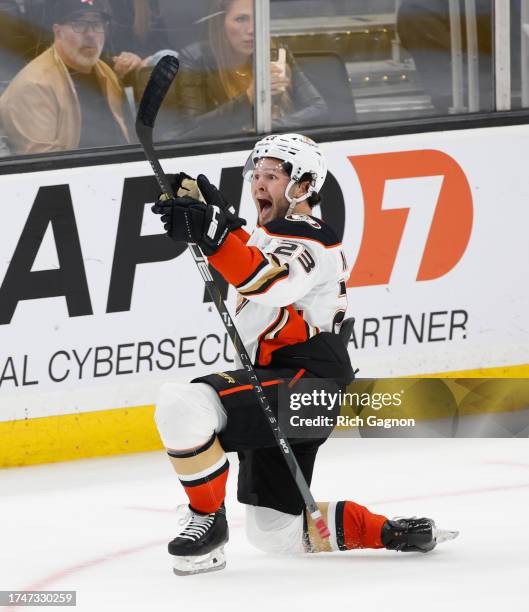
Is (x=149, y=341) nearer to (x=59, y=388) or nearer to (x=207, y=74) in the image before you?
(x=59, y=388)

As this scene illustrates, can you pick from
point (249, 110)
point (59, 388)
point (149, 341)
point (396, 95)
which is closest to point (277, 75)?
point (249, 110)

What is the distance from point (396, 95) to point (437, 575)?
224 centimetres

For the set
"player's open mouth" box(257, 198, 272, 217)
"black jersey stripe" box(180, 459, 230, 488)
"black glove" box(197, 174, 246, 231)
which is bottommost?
"black jersey stripe" box(180, 459, 230, 488)

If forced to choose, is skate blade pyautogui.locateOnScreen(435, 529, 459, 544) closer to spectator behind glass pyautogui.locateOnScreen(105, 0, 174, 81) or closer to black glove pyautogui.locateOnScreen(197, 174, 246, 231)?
black glove pyautogui.locateOnScreen(197, 174, 246, 231)

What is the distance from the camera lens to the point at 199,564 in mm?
2744

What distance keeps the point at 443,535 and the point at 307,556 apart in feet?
0.99

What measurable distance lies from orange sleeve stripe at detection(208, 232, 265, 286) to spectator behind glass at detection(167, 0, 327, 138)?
170 cm

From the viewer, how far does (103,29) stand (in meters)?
4.14

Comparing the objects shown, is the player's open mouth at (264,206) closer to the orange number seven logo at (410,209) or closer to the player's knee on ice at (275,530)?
the player's knee on ice at (275,530)

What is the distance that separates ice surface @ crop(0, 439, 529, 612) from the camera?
2602 millimetres

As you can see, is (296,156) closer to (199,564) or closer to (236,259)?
(236,259)

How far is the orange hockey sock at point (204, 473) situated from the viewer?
8.86ft

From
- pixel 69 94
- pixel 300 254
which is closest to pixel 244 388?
pixel 300 254

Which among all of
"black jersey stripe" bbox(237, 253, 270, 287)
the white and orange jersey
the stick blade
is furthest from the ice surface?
the stick blade
